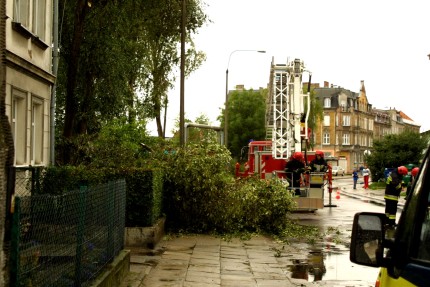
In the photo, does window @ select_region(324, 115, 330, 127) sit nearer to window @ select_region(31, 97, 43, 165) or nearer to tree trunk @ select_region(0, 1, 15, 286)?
window @ select_region(31, 97, 43, 165)

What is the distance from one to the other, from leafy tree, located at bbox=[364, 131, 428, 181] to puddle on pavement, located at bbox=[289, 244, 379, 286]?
3946 centimetres

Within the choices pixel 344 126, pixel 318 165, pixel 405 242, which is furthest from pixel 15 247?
pixel 344 126

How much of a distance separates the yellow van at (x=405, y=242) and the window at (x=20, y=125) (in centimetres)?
1470

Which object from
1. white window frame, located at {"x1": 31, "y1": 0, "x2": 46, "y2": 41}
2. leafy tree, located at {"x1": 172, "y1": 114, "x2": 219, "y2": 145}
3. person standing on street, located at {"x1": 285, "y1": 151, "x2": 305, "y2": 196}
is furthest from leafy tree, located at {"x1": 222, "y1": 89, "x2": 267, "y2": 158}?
white window frame, located at {"x1": 31, "y1": 0, "x2": 46, "y2": 41}

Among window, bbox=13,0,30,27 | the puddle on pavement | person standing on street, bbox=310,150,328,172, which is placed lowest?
the puddle on pavement

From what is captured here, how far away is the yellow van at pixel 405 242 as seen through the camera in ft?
10.1

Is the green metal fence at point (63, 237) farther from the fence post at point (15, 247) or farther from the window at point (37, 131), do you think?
the window at point (37, 131)

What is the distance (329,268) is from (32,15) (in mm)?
10403

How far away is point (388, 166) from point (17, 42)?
41248 millimetres

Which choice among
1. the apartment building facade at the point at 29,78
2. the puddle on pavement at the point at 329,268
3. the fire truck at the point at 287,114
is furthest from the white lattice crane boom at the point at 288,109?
the puddle on pavement at the point at 329,268

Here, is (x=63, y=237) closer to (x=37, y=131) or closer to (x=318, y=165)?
(x=37, y=131)

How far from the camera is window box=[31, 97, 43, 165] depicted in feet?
63.8

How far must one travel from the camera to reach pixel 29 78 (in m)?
18.0

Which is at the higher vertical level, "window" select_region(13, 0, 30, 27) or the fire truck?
A: "window" select_region(13, 0, 30, 27)
